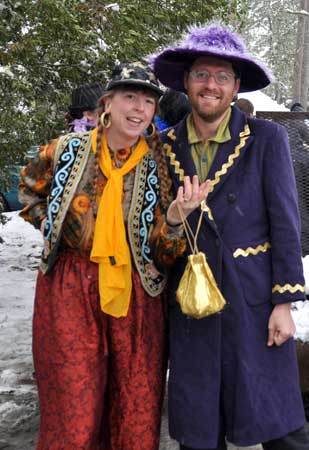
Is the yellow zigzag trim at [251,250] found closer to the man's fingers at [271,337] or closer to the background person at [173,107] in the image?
the man's fingers at [271,337]

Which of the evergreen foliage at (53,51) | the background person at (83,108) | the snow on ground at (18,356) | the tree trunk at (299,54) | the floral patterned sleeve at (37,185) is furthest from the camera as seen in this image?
the tree trunk at (299,54)

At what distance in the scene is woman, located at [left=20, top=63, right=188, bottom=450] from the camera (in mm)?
2404

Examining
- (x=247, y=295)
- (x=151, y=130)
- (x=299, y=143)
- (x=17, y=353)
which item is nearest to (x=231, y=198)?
(x=247, y=295)

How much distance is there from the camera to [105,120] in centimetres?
247

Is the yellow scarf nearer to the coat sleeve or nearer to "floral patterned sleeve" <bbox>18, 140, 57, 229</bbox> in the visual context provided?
"floral patterned sleeve" <bbox>18, 140, 57, 229</bbox>

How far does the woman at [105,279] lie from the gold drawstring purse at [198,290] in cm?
12

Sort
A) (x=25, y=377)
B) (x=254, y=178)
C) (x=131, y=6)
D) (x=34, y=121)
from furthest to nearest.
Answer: (x=131, y=6)
(x=34, y=121)
(x=25, y=377)
(x=254, y=178)

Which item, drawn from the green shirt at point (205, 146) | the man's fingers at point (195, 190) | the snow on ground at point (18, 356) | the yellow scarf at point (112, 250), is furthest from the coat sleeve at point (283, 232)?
the snow on ground at point (18, 356)

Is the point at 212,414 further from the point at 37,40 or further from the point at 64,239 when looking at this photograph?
the point at 37,40

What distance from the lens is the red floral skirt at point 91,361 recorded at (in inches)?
95.3

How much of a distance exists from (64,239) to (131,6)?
302 centimetres

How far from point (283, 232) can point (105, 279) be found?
69 centimetres

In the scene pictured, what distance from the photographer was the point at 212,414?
93.7 inches

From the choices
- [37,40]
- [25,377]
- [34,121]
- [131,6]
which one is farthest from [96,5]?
[25,377]
